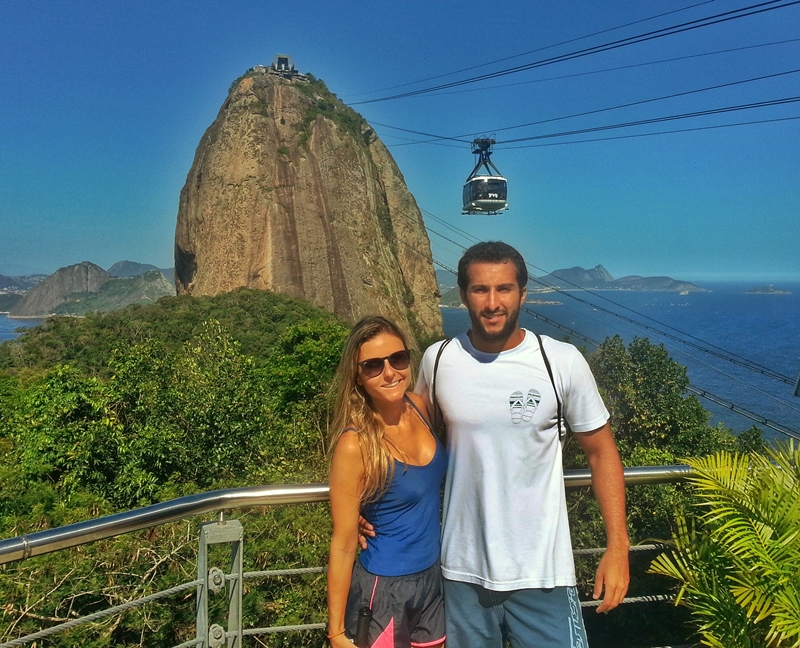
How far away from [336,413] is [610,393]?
805 inches

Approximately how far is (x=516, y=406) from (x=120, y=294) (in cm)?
20222

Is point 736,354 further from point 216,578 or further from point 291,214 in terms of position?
point 216,578

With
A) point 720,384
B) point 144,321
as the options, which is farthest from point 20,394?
point 720,384

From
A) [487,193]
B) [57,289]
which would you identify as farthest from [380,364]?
[57,289]

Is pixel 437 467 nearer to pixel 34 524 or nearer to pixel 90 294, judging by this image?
pixel 34 524

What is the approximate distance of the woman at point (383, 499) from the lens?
198 centimetres

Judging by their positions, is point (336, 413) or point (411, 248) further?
point (411, 248)

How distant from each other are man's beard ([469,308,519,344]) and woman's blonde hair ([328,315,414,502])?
11.1 inches

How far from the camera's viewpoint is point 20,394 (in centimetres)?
2227

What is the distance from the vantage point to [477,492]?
2119 mm

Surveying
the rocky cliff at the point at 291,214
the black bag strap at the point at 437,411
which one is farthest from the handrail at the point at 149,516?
the rocky cliff at the point at 291,214

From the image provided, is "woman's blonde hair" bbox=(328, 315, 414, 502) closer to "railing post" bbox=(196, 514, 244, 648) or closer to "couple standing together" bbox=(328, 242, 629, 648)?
"couple standing together" bbox=(328, 242, 629, 648)

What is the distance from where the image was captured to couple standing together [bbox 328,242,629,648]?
2047 mm

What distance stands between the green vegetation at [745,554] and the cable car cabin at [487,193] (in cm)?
3138
